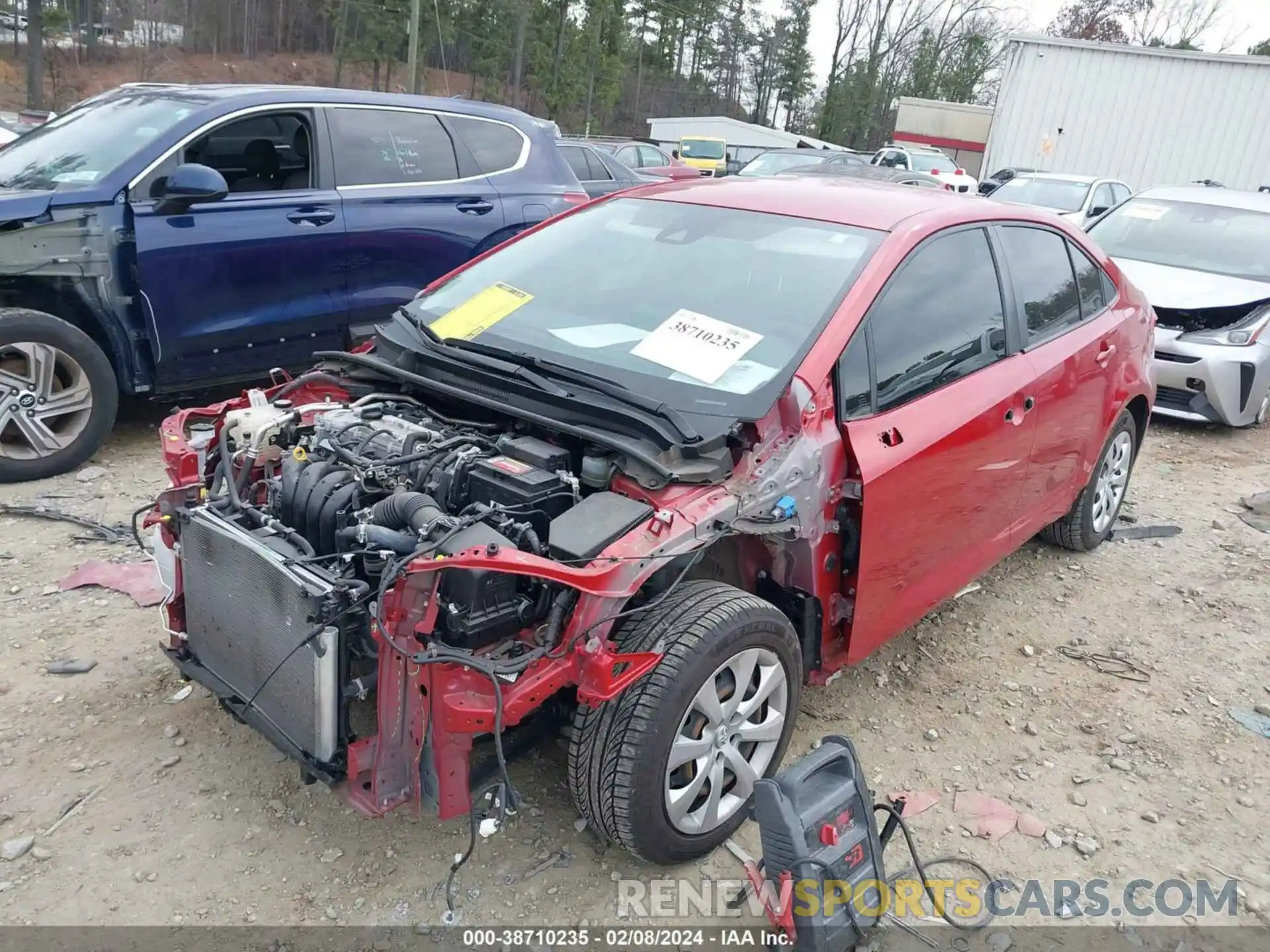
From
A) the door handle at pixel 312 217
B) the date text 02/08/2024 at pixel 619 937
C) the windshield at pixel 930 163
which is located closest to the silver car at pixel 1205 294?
the door handle at pixel 312 217

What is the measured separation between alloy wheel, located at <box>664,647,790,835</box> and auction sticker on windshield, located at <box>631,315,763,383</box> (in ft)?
2.74

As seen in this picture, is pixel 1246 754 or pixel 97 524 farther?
pixel 97 524

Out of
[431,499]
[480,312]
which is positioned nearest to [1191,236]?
[480,312]

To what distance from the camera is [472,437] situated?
283 centimetres

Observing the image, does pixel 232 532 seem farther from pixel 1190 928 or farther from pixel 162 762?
pixel 1190 928

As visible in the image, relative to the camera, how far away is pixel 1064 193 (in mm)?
13008

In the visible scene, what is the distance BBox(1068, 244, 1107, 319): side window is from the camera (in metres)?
4.11

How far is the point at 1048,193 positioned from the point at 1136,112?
602 centimetres

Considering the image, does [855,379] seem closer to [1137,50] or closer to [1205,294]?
[1205,294]

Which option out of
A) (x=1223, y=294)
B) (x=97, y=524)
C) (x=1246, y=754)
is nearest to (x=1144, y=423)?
(x=1246, y=754)

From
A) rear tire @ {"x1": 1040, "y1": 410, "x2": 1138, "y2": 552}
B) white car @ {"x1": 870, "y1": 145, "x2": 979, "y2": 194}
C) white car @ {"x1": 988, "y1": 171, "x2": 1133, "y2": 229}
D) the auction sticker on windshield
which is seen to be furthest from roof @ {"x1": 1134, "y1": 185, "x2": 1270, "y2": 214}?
white car @ {"x1": 870, "y1": 145, "x2": 979, "y2": 194}

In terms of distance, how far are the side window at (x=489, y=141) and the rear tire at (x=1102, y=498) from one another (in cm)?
399

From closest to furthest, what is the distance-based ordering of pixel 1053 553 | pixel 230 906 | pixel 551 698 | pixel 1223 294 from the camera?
pixel 230 906
pixel 551 698
pixel 1053 553
pixel 1223 294

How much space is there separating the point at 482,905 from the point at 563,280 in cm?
203
